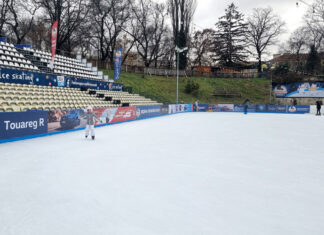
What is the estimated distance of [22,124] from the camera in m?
10.1

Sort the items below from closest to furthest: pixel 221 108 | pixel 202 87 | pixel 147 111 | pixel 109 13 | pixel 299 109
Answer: pixel 147 111 → pixel 299 109 → pixel 221 108 → pixel 109 13 → pixel 202 87

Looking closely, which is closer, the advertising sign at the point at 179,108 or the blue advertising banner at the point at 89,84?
Answer: the blue advertising banner at the point at 89,84

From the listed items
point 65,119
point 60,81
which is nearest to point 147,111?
point 60,81

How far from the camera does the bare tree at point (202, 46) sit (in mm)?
58487

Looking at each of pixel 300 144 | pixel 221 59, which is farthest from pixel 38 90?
pixel 221 59

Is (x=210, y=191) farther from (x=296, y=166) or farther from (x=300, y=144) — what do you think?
(x=300, y=144)

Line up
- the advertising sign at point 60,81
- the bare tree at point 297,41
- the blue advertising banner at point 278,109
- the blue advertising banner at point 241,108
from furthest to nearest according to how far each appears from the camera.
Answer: the bare tree at point 297,41
the blue advertising banner at point 241,108
the blue advertising banner at point 278,109
the advertising sign at point 60,81

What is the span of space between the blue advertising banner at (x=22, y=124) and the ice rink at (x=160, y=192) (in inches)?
77.0

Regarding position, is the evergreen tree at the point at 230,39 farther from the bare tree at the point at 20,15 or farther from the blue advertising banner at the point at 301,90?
the bare tree at the point at 20,15

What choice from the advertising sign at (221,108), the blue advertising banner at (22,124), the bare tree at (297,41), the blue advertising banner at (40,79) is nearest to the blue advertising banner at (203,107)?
the advertising sign at (221,108)

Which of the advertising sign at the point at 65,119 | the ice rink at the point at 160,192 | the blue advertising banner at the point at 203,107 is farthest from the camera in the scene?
the blue advertising banner at the point at 203,107

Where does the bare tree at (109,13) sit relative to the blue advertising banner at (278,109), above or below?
above

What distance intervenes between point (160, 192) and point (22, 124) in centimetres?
873

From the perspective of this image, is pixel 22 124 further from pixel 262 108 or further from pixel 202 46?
pixel 202 46
